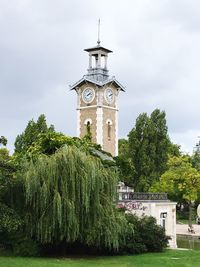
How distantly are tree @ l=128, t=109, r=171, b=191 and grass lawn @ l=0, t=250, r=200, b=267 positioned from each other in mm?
24194

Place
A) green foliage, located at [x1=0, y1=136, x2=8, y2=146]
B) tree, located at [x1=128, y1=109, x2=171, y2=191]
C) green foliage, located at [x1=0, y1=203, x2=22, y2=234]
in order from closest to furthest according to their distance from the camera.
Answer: green foliage, located at [x1=0, y1=203, x2=22, y2=234]
green foliage, located at [x1=0, y1=136, x2=8, y2=146]
tree, located at [x1=128, y1=109, x2=171, y2=191]

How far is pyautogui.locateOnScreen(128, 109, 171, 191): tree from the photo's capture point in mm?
48062

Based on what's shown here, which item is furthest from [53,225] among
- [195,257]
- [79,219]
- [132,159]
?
[132,159]

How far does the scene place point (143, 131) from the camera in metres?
50.0

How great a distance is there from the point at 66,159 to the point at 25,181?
192 cm

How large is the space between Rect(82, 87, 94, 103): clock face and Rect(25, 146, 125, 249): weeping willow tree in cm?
2332

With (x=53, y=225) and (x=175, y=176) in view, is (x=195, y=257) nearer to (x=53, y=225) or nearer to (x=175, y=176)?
(x=53, y=225)

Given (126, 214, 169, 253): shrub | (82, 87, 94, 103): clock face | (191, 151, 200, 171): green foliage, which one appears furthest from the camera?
(191, 151, 200, 171): green foliage

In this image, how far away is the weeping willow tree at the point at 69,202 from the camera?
68.0 feet

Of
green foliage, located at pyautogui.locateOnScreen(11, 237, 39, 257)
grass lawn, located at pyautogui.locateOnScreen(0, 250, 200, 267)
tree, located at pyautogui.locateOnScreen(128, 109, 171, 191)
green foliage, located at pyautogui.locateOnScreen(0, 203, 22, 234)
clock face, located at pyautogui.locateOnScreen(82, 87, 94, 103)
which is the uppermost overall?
clock face, located at pyautogui.locateOnScreen(82, 87, 94, 103)

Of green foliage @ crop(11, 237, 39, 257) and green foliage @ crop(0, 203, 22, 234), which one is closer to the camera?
green foliage @ crop(0, 203, 22, 234)

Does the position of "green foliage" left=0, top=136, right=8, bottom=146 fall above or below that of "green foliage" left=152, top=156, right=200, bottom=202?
below

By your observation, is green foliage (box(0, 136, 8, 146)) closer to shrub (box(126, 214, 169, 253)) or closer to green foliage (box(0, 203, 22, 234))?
green foliage (box(0, 203, 22, 234))

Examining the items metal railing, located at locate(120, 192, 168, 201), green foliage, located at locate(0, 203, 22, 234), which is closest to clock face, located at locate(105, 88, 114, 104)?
metal railing, located at locate(120, 192, 168, 201)
